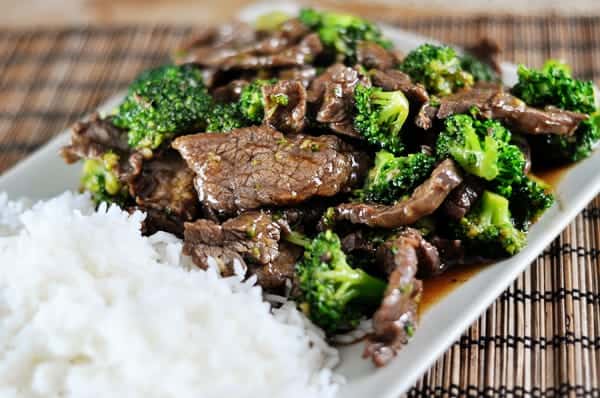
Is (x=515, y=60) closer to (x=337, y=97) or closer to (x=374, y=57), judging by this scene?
(x=374, y=57)

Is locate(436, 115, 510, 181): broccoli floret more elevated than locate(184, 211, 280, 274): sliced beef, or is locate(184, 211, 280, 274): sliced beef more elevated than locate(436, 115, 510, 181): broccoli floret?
locate(436, 115, 510, 181): broccoli floret

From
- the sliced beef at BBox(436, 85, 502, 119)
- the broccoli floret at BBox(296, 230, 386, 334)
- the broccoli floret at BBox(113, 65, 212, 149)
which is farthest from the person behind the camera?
the broccoli floret at BBox(113, 65, 212, 149)

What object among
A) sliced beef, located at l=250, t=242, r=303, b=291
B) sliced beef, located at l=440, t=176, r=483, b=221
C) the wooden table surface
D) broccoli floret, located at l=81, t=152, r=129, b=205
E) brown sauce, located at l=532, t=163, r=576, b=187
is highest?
sliced beef, located at l=440, t=176, r=483, b=221

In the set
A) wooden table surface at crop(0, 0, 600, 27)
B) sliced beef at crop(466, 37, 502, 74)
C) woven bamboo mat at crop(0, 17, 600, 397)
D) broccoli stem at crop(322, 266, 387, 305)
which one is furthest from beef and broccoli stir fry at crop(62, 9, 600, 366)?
wooden table surface at crop(0, 0, 600, 27)

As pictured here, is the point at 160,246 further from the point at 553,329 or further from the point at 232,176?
the point at 553,329

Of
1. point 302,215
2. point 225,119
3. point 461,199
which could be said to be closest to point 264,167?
point 302,215

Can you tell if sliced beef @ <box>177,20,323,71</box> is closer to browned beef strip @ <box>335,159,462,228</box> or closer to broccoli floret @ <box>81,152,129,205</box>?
broccoli floret @ <box>81,152,129,205</box>
